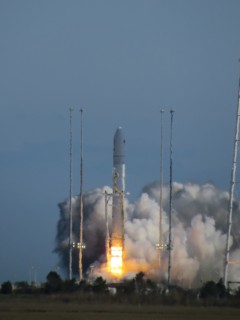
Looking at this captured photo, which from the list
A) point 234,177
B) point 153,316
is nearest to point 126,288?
point 234,177

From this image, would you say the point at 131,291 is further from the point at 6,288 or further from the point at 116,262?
the point at 116,262

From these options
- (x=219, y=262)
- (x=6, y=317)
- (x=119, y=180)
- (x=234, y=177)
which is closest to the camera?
(x=6, y=317)

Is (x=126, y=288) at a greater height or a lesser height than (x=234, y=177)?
lesser

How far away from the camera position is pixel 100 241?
515 feet

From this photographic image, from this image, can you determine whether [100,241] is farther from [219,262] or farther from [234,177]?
[234,177]

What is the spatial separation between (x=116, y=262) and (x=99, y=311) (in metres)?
44.9

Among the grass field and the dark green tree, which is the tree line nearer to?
the dark green tree

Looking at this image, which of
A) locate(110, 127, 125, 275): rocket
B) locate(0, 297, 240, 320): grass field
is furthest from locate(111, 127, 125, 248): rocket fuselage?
locate(0, 297, 240, 320): grass field

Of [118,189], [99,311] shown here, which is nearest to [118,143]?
[118,189]

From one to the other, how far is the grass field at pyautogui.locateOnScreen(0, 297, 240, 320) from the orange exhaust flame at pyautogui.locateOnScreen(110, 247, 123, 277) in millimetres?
32286

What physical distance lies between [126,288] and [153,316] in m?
32.1

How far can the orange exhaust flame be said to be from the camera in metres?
142

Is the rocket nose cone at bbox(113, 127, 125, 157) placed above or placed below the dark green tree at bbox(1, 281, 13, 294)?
above

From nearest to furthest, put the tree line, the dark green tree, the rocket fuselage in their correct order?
the tree line, the dark green tree, the rocket fuselage
